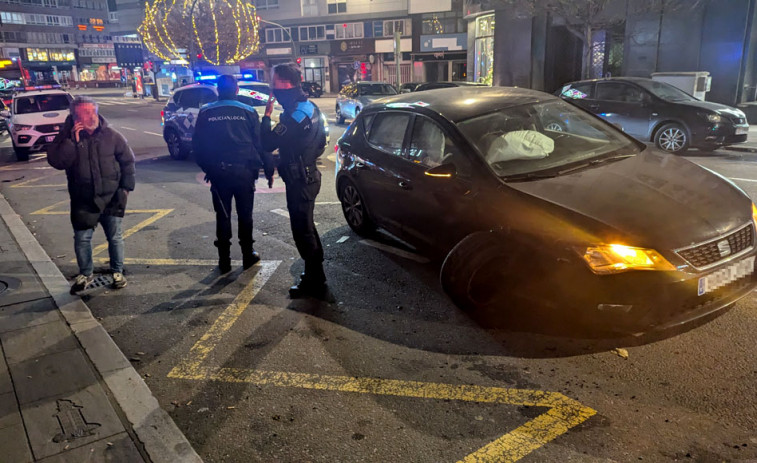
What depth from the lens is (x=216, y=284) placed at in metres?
5.43

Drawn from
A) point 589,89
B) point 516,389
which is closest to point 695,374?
point 516,389

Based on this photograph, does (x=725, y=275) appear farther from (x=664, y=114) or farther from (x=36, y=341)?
(x=664, y=114)

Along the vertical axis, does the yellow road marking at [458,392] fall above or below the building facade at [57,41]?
below

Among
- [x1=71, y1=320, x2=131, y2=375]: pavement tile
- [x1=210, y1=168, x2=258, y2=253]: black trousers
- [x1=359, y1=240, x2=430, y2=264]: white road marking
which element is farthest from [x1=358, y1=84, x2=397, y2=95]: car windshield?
[x1=71, y1=320, x2=131, y2=375]: pavement tile

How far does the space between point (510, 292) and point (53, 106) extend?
1545 centimetres

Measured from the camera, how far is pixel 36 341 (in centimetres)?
422

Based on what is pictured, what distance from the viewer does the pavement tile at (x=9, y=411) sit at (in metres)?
3.21

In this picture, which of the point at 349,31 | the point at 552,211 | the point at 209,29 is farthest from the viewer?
the point at 349,31

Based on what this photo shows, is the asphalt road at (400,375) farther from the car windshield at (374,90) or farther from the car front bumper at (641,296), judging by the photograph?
the car windshield at (374,90)

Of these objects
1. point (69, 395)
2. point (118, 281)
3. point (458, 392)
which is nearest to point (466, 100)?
point (458, 392)

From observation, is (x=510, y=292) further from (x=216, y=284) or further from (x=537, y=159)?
(x=216, y=284)

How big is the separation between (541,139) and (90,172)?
3951 millimetres

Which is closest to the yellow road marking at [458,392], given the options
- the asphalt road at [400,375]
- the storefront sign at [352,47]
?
the asphalt road at [400,375]

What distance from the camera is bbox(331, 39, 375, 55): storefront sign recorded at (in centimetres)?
5381
